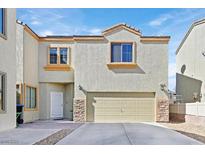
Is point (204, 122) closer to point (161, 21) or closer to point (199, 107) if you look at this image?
point (199, 107)

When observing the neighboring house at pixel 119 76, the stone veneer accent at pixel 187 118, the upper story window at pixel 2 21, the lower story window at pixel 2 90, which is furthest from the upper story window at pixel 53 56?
the stone veneer accent at pixel 187 118

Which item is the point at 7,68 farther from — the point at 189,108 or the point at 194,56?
the point at 194,56

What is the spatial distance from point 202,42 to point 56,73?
10.9m

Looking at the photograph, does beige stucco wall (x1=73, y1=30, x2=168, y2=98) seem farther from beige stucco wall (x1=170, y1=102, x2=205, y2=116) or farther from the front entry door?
the front entry door

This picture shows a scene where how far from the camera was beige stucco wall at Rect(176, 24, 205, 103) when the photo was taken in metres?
20.3

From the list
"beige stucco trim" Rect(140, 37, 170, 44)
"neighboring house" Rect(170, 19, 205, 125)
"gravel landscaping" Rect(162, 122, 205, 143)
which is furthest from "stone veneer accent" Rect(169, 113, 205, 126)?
"beige stucco trim" Rect(140, 37, 170, 44)

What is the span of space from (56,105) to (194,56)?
1123 cm

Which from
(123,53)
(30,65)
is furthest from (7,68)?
(123,53)

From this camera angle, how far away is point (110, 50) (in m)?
19.3

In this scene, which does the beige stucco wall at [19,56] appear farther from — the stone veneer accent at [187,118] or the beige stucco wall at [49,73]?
the stone veneer accent at [187,118]

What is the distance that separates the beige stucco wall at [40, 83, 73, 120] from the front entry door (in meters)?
0.27

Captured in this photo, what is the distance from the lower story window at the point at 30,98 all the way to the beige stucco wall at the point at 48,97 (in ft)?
2.05

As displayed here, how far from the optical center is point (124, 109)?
1923 centimetres
